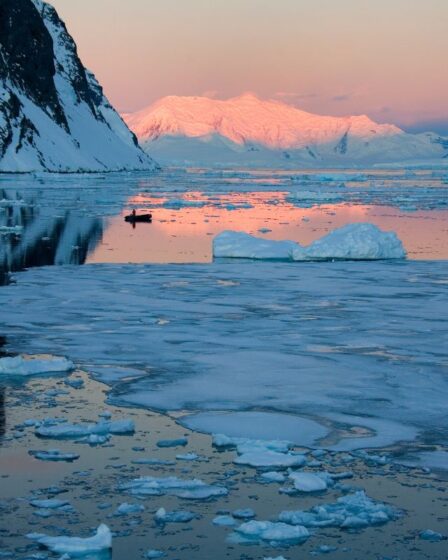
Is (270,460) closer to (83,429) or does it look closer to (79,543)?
(83,429)

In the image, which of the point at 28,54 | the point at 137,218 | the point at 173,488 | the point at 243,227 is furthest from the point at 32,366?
the point at 28,54

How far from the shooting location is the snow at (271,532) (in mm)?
5695

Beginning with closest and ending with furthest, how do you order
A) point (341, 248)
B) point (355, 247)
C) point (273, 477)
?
point (273, 477) < point (341, 248) < point (355, 247)

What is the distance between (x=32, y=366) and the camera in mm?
9891

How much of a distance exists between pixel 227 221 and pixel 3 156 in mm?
70257

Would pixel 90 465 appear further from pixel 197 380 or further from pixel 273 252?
pixel 273 252

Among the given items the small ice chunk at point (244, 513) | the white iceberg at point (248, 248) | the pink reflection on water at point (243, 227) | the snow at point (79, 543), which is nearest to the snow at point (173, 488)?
the small ice chunk at point (244, 513)

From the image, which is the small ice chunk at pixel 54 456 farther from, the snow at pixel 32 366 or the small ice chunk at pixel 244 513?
the snow at pixel 32 366

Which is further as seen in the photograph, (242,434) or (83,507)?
(242,434)

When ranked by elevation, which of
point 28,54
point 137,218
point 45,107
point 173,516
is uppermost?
point 28,54

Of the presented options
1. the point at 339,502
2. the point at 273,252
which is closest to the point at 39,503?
the point at 339,502

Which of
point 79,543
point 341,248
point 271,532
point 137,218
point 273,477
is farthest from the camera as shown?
point 137,218

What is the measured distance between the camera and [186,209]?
43.8 meters

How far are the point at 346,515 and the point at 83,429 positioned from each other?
2552mm
